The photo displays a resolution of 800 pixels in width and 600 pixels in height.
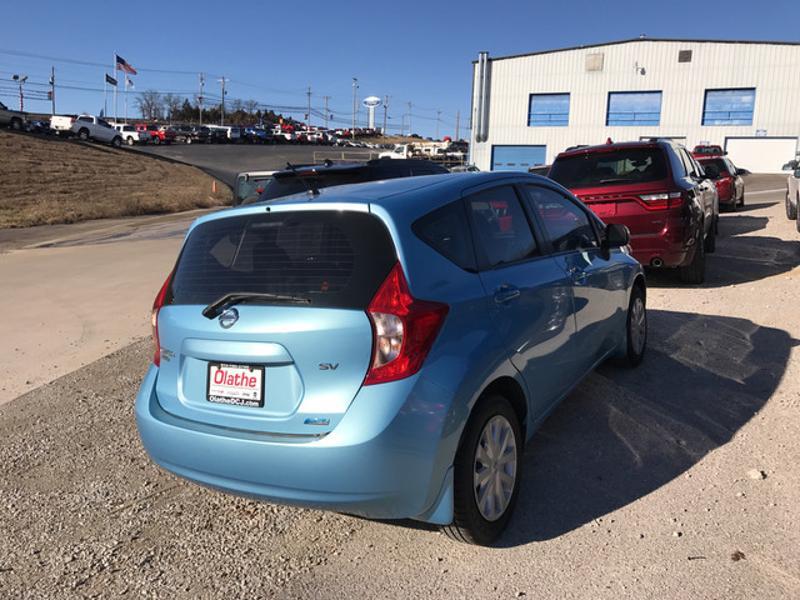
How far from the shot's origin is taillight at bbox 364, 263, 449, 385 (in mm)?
2684

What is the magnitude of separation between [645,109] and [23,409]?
44803 mm

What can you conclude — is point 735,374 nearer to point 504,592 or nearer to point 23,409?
point 504,592

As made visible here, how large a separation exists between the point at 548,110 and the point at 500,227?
148 feet

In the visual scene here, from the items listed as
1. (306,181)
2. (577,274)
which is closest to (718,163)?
(306,181)

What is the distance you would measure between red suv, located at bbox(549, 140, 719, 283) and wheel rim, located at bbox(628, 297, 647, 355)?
8.14 feet

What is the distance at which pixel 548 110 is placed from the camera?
46.0m

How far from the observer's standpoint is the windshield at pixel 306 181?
7660mm

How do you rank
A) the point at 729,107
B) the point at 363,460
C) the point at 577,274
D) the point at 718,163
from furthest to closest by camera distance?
the point at 729,107 → the point at 718,163 → the point at 577,274 → the point at 363,460

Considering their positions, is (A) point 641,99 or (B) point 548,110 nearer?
(A) point 641,99

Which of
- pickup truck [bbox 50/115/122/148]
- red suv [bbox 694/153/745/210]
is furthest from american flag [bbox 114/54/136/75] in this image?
red suv [bbox 694/153/745/210]

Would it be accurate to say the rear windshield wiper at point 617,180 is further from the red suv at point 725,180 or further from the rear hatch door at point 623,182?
the red suv at point 725,180

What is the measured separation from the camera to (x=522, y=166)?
45.7 meters

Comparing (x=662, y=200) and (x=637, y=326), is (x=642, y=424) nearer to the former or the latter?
(x=637, y=326)

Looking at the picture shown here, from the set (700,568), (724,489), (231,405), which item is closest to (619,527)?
(700,568)
